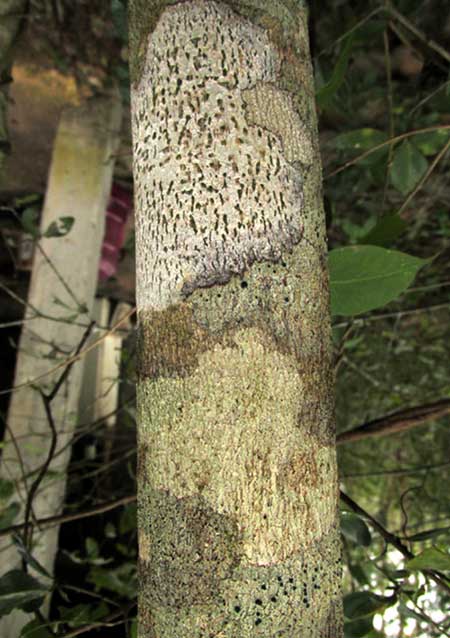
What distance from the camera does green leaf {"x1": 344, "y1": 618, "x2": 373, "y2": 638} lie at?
0.70 meters

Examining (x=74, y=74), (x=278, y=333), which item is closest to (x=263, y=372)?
(x=278, y=333)

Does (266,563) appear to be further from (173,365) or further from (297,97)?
(297,97)

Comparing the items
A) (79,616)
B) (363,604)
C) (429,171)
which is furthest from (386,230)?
(79,616)

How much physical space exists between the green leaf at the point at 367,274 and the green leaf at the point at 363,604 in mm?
359

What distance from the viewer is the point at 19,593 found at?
743mm

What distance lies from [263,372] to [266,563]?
12 cm

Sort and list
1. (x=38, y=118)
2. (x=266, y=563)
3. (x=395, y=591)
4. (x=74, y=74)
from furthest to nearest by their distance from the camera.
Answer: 1. (x=38, y=118)
2. (x=74, y=74)
3. (x=395, y=591)
4. (x=266, y=563)

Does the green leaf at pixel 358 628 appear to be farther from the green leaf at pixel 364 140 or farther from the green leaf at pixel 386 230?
the green leaf at pixel 364 140

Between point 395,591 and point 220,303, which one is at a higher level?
point 220,303

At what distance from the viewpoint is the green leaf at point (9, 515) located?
110 cm

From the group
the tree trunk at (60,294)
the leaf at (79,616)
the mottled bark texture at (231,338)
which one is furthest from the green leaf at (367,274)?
the tree trunk at (60,294)

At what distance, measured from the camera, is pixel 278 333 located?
40 centimetres

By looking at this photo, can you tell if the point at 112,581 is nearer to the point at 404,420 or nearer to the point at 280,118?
the point at 404,420

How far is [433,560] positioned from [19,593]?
0.49 metres
